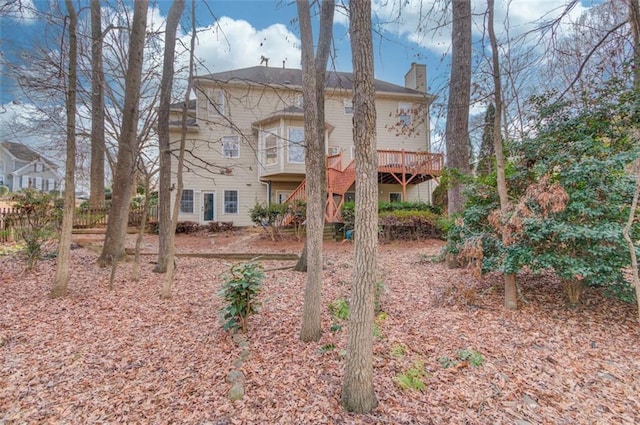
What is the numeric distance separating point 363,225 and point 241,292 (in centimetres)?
181

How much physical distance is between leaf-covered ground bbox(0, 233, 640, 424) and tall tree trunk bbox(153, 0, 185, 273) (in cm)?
153

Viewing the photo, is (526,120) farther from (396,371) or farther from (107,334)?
(107,334)

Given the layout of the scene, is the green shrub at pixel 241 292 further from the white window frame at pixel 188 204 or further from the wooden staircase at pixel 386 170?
the white window frame at pixel 188 204

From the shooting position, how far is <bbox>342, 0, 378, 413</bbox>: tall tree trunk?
88.4 inches

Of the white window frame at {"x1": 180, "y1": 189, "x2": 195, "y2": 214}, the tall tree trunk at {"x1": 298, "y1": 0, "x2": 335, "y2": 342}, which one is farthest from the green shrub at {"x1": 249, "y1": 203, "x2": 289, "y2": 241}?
the tall tree trunk at {"x1": 298, "y1": 0, "x2": 335, "y2": 342}

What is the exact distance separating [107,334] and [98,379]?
1.00 metres

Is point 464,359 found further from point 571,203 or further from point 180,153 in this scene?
point 180,153

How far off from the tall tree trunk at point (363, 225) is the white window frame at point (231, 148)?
45.5 feet

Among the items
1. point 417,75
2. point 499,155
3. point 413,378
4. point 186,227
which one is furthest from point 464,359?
point 417,75

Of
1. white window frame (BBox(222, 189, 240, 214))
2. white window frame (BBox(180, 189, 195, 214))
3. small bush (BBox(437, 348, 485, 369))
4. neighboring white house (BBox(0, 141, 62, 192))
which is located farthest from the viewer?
neighboring white house (BBox(0, 141, 62, 192))

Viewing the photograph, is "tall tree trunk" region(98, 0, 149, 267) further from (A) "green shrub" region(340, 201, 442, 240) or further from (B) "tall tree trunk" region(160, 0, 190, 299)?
(A) "green shrub" region(340, 201, 442, 240)

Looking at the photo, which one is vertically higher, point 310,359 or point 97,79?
point 97,79

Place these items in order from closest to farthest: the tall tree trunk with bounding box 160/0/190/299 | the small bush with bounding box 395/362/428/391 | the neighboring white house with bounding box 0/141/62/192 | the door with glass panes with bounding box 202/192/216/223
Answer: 1. the small bush with bounding box 395/362/428/391
2. the tall tree trunk with bounding box 160/0/190/299
3. the door with glass panes with bounding box 202/192/216/223
4. the neighboring white house with bounding box 0/141/62/192

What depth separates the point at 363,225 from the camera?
225 centimetres
